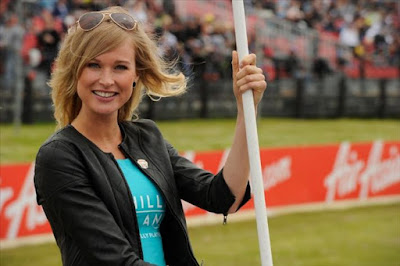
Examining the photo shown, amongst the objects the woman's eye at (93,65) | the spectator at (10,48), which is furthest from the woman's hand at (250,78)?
the spectator at (10,48)

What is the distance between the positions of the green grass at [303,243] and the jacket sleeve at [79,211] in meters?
5.59

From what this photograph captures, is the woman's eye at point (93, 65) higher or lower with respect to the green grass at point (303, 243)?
higher

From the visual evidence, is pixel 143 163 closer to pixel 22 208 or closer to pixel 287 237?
pixel 22 208

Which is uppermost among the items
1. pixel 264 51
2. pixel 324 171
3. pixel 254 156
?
pixel 264 51

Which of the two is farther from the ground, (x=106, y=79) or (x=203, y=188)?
(x=106, y=79)

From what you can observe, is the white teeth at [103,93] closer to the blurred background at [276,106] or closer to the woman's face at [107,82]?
the woman's face at [107,82]

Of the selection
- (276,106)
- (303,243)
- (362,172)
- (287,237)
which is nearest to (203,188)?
(303,243)

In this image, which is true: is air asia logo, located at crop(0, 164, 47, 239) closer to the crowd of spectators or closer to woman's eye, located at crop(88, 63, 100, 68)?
the crowd of spectators

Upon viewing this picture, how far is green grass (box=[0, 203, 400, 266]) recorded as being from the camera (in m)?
8.52

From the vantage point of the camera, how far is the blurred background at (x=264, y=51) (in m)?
15.2

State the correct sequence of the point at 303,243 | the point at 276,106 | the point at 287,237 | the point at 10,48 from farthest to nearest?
A: the point at 276,106, the point at 10,48, the point at 287,237, the point at 303,243

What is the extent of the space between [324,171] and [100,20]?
9236mm

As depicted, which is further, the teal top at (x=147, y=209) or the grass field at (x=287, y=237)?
the grass field at (x=287, y=237)

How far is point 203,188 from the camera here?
10.5 feet
